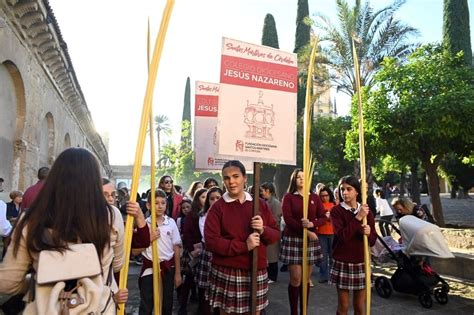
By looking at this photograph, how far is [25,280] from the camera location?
1932 millimetres

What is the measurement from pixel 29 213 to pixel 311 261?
151 inches

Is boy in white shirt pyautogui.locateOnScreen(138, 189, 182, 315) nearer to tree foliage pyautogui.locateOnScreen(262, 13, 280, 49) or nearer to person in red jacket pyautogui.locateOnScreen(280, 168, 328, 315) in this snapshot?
person in red jacket pyautogui.locateOnScreen(280, 168, 328, 315)

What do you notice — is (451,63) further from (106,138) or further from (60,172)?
(106,138)

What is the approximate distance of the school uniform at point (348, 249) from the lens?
13.0 ft

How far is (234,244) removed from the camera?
10.4 feet

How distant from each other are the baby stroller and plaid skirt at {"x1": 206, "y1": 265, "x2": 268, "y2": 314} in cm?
324

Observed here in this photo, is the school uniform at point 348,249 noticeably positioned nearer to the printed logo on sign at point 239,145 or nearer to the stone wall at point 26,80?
the printed logo on sign at point 239,145

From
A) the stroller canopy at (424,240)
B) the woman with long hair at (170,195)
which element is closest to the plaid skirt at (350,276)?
the stroller canopy at (424,240)

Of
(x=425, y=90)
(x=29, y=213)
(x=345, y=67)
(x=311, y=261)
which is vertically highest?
(x=345, y=67)

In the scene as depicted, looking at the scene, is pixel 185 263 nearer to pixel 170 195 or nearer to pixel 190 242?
pixel 190 242

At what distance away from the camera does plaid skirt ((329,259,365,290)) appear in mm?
3977

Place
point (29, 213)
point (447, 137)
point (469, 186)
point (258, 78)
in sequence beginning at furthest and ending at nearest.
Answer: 1. point (469, 186)
2. point (447, 137)
3. point (258, 78)
4. point (29, 213)

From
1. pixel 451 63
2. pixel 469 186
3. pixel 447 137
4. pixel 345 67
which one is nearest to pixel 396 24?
pixel 345 67

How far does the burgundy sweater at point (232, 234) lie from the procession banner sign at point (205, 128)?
2.45 m
